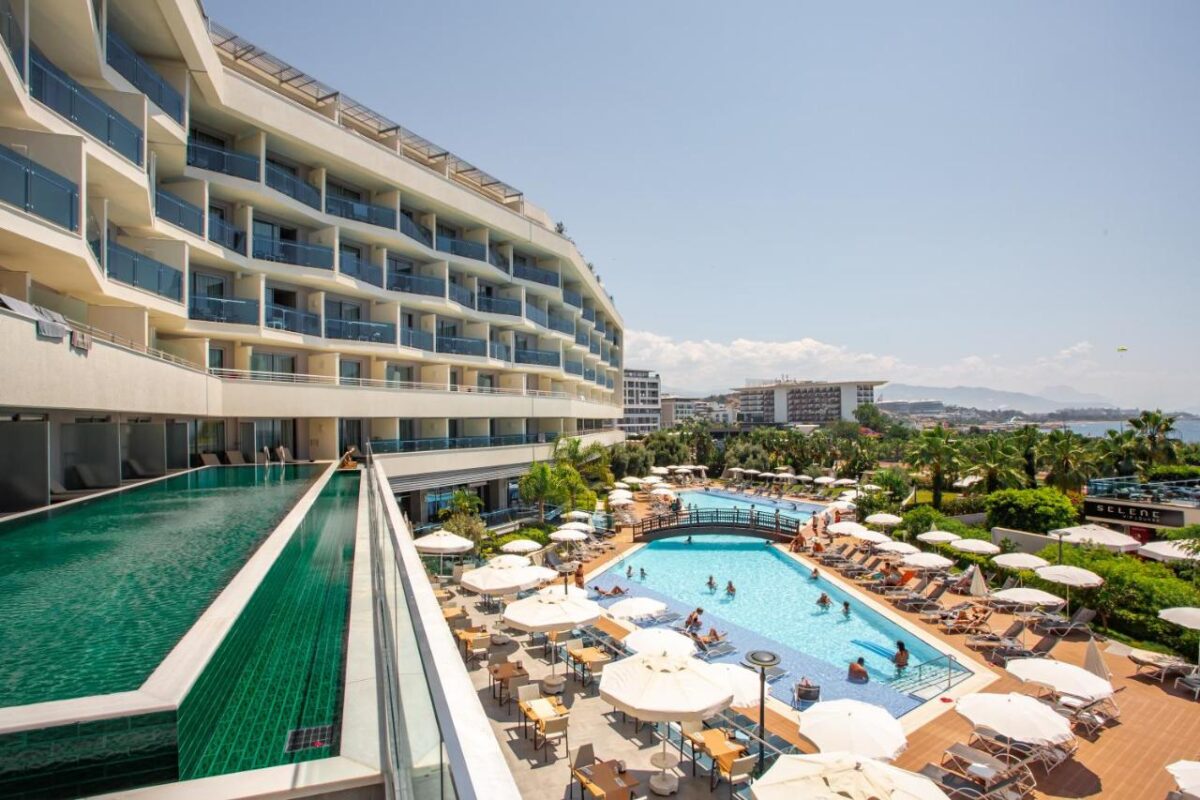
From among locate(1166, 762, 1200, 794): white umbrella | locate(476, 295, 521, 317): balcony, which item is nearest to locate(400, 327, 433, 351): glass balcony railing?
locate(476, 295, 521, 317): balcony

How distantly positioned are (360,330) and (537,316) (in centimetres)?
1387

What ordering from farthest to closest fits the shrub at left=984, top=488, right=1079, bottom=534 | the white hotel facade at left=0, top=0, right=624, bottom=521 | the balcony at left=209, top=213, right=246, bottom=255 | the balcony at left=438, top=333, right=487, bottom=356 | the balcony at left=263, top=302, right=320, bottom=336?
the balcony at left=438, top=333, right=487, bottom=356, the shrub at left=984, top=488, right=1079, bottom=534, the balcony at left=263, top=302, right=320, bottom=336, the balcony at left=209, top=213, right=246, bottom=255, the white hotel facade at left=0, top=0, right=624, bottom=521

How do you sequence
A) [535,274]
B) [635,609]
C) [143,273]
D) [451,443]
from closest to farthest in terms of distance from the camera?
[143,273] < [635,609] < [451,443] < [535,274]

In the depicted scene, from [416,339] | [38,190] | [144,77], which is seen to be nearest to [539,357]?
[416,339]

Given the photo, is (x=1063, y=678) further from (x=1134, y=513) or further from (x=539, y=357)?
(x=539, y=357)

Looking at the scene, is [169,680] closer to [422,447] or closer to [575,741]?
[575,741]

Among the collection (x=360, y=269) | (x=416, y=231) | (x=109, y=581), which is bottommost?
(x=109, y=581)

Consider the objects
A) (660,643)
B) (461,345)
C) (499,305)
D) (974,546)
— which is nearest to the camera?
(660,643)

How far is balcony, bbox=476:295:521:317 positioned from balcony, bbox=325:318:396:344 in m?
7.05

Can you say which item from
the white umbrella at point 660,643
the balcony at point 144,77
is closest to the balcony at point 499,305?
the balcony at point 144,77

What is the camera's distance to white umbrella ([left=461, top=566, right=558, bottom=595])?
1802 cm

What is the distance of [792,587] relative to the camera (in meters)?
25.8

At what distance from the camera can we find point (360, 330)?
27.4 metres

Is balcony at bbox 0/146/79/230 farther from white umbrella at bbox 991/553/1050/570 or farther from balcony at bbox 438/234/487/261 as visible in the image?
white umbrella at bbox 991/553/1050/570
